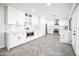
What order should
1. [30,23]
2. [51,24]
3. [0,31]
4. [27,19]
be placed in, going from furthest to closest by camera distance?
[51,24] → [30,23] → [27,19] → [0,31]

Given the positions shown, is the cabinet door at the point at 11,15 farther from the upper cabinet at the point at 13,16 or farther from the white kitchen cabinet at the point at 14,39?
the white kitchen cabinet at the point at 14,39

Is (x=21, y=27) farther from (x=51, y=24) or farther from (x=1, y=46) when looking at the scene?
(x=51, y=24)

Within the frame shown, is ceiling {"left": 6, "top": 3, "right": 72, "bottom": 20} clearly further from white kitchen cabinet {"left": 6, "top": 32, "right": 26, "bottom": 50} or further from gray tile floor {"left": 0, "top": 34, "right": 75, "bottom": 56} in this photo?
gray tile floor {"left": 0, "top": 34, "right": 75, "bottom": 56}

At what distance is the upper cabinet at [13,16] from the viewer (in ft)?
15.3

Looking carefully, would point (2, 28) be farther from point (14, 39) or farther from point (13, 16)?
point (13, 16)

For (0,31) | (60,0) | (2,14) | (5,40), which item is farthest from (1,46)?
(60,0)

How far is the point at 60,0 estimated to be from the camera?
257cm

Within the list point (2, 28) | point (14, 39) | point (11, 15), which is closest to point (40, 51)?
point (14, 39)

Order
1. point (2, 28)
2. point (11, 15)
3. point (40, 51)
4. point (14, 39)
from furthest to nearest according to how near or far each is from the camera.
Answer: point (11, 15) → point (14, 39) → point (2, 28) → point (40, 51)

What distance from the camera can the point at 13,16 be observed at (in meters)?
5.06

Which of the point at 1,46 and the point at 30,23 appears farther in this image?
the point at 30,23

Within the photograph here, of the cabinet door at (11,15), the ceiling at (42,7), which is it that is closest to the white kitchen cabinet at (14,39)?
the cabinet door at (11,15)

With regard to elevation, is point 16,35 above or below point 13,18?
below

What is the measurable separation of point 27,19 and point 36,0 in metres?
4.41
